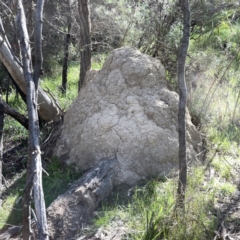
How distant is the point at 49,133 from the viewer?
6117mm

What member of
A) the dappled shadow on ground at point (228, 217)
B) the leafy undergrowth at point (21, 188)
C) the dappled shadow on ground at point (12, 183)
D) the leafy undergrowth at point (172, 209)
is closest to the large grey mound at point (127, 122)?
the leafy undergrowth at point (21, 188)

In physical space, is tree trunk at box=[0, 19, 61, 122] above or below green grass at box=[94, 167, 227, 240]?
above

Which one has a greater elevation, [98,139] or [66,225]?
[98,139]

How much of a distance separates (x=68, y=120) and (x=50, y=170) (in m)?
0.73

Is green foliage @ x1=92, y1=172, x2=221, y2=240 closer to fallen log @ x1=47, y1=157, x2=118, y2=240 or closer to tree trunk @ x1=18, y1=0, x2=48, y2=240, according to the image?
fallen log @ x1=47, y1=157, x2=118, y2=240

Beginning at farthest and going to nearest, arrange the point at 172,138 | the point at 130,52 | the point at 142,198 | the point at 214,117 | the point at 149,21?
the point at 149,21
the point at 214,117
the point at 130,52
the point at 172,138
the point at 142,198

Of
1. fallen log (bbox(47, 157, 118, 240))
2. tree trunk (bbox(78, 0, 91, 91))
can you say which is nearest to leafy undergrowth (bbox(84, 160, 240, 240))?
fallen log (bbox(47, 157, 118, 240))

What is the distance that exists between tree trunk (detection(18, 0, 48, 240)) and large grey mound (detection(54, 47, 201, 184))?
1.53 metres

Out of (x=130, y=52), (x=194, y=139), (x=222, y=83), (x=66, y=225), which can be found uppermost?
(x=130, y=52)

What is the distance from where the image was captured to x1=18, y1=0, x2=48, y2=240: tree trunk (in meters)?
3.04

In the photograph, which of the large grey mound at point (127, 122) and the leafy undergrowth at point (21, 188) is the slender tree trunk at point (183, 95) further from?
the leafy undergrowth at point (21, 188)

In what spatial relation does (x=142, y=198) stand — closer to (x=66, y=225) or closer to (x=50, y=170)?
(x=66, y=225)

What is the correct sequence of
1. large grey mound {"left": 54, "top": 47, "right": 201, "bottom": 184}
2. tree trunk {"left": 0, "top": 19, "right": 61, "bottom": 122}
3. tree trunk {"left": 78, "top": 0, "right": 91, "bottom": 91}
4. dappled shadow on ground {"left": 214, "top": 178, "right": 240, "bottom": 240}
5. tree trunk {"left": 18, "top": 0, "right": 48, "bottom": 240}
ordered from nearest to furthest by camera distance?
tree trunk {"left": 18, "top": 0, "right": 48, "bottom": 240} → dappled shadow on ground {"left": 214, "top": 178, "right": 240, "bottom": 240} → large grey mound {"left": 54, "top": 47, "right": 201, "bottom": 184} → tree trunk {"left": 0, "top": 19, "right": 61, "bottom": 122} → tree trunk {"left": 78, "top": 0, "right": 91, "bottom": 91}

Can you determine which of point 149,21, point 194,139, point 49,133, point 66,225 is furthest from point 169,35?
point 66,225
